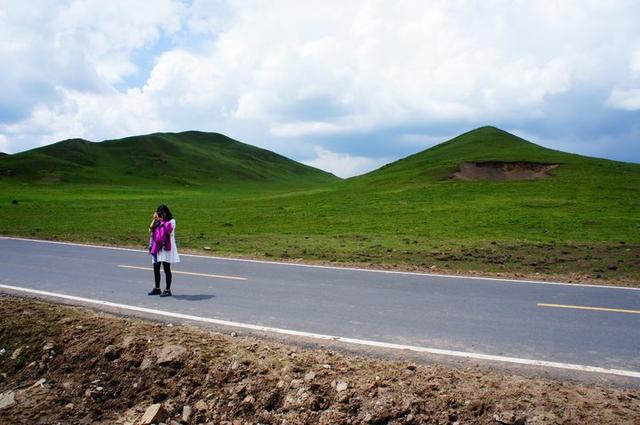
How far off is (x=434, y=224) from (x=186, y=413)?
76.2 feet

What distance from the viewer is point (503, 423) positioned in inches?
208

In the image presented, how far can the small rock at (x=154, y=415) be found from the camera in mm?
5969

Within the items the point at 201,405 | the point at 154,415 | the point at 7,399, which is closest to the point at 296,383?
the point at 201,405

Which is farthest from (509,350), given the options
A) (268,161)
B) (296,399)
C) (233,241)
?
(268,161)

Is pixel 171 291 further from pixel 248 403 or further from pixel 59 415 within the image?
pixel 248 403

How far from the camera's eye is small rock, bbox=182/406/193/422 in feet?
19.9

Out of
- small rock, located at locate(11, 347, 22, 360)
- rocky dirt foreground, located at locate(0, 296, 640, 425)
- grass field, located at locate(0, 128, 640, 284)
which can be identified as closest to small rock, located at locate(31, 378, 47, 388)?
rocky dirt foreground, located at locate(0, 296, 640, 425)

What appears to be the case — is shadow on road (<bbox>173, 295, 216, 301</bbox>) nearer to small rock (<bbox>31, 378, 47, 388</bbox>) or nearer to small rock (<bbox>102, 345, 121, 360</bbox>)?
small rock (<bbox>102, 345, 121, 360</bbox>)

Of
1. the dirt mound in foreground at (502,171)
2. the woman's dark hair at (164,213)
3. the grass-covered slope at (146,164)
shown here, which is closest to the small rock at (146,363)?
the woman's dark hair at (164,213)

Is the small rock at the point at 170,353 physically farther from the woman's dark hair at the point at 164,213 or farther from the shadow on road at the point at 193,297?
the woman's dark hair at the point at 164,213

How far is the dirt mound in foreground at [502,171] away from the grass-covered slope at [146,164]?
210 ft

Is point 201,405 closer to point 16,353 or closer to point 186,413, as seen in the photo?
point 186,413

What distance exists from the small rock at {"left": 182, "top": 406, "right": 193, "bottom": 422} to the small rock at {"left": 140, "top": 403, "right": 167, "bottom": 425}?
0.22m

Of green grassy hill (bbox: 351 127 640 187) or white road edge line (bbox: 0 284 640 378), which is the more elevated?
green grassy hill (bbox: 351 127 640 187)
